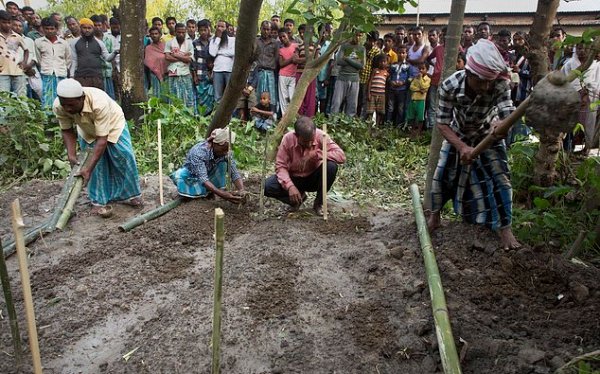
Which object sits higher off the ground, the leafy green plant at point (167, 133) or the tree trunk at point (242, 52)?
the tree trunk at point (242, 52)

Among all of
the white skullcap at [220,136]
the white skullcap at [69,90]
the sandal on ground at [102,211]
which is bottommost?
the sandal on ground at [102,211]

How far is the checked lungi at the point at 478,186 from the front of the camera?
3574 millimetres

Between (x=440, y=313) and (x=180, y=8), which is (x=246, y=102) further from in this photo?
(x=180, y=8)

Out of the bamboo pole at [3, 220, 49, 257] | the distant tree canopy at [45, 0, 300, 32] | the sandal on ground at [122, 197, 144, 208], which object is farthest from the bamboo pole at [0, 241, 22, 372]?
the distant tree canopy at [45, 0, 300, 32]

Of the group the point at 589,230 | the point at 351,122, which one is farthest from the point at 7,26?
the point at 589,230

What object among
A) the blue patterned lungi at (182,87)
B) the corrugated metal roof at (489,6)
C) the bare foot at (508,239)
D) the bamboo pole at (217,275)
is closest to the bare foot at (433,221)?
the bare foot at (508,239)

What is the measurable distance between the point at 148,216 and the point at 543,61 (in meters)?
3.76

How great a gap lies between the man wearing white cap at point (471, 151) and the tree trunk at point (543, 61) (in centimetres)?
75

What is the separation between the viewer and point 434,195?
12.9 feet

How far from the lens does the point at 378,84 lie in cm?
783

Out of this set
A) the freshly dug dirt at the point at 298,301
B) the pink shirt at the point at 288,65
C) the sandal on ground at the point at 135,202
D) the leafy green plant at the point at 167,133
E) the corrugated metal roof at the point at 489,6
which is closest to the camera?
the freshly dug dirt at the point at 298,301

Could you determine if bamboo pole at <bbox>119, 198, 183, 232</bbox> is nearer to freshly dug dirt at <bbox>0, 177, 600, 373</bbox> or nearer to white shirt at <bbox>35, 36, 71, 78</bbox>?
freshly dug dirt at <bbox>0, 177, 600, 373</bbox>

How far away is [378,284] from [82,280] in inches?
81.7

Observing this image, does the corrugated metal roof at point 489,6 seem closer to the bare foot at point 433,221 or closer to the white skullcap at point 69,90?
the bare foot at point 433,221
